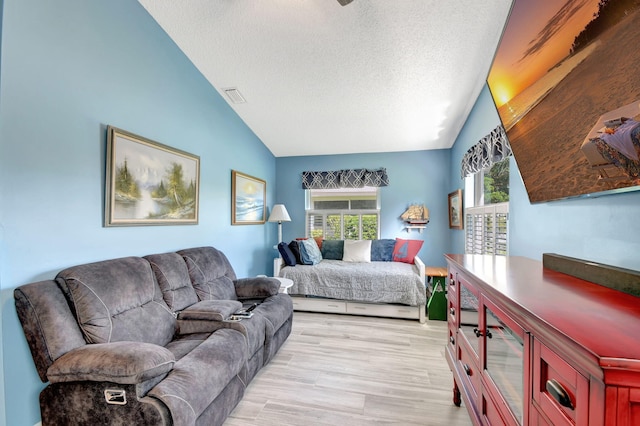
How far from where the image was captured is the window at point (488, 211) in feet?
8.11

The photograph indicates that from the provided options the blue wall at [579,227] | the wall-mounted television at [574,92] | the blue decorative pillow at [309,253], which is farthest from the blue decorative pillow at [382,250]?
the wall-mounted television at [574,92]

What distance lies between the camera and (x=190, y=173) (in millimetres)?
2717

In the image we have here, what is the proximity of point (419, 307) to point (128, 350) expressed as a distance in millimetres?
3067

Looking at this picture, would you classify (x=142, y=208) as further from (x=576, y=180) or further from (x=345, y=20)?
(x=576, y=180)

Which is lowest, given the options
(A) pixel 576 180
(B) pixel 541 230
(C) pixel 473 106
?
(B) pixel 541 230

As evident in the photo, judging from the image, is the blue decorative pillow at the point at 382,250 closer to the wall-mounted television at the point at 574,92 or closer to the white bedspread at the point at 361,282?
the white bedspread at the point at 361,282

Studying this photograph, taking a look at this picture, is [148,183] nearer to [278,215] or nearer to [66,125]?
[66,125]

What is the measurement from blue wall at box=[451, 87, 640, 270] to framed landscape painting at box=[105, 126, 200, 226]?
287 cm

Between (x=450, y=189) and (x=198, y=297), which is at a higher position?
(x=450, y=189)

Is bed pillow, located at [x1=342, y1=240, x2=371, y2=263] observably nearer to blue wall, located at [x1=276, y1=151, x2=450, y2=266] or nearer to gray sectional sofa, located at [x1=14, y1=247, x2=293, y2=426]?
blue wall, located at [x1=276, y1=151, x2=450, y2=266]

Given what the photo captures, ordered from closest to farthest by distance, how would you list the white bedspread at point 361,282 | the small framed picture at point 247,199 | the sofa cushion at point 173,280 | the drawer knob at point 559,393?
the drawer knob at point 559,393
the sofa cushion at point 173,280
the white bedspread at point 361,282
the small framed picture at point 247,199

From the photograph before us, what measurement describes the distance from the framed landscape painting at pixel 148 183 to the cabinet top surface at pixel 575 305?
2353 mm

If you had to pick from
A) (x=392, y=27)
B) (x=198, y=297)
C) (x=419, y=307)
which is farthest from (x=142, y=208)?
(x=419, y=307)

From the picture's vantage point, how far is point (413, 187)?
14.9ft
